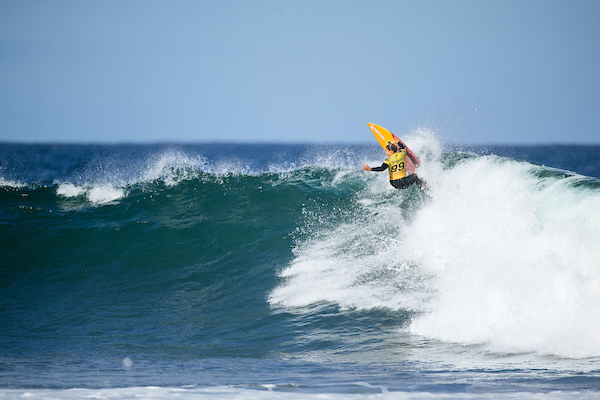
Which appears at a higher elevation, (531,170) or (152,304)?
(531,170)

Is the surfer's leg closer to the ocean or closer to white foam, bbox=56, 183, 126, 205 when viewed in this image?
the ocean

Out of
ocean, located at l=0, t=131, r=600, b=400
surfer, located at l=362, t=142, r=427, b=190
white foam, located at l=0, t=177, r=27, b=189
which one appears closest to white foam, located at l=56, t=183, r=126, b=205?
ocean, located at l=0, t=131, r=600, b=400

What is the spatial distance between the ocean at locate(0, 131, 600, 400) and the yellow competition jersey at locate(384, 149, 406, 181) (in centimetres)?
84

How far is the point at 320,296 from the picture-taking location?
312 inches

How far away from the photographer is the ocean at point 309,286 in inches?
189

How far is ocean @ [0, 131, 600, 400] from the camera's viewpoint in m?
4.81

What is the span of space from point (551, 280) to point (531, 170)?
4543 mm

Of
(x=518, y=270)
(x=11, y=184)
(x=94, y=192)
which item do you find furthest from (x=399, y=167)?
(x=11, y=184)

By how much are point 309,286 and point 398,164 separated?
360 centimetres

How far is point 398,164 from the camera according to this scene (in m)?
10.3

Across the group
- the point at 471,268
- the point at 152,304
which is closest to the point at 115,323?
the point at 152,304

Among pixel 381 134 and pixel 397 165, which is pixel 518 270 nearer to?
pixel 397 165

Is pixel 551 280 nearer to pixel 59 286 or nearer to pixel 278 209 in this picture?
pixel 278 209

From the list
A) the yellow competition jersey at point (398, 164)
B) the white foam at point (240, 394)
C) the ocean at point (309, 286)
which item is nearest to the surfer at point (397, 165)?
the yellow competition jersey at point (398, 164)
